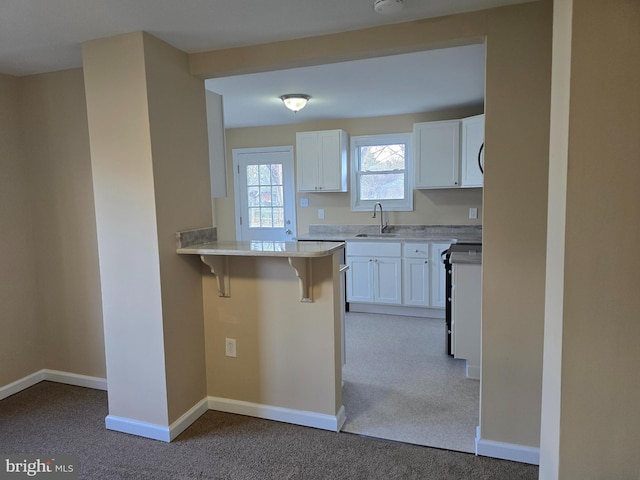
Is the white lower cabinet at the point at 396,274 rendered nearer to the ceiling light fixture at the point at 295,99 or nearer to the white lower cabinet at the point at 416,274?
the white lower cabinet at the point at 416,274

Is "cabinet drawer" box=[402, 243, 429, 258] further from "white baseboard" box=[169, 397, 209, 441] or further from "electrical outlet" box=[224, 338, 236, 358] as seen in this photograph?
"white baseboard" box=[169, 397, 209, 441]

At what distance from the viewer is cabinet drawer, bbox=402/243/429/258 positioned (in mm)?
4438

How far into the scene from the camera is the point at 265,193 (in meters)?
5.54

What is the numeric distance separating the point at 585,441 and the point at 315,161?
13.5 ft

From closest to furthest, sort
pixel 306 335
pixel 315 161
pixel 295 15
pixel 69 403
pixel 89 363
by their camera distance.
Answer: pixel 295 15 → pixel 306 335 → pixel 69 403 → pixel 89 363 → pixel 315 161

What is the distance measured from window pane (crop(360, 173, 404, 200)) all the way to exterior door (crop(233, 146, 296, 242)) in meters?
0.94

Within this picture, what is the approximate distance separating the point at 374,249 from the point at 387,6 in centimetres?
305

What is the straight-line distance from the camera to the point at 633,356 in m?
1.16

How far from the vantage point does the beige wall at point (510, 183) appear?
1888mm

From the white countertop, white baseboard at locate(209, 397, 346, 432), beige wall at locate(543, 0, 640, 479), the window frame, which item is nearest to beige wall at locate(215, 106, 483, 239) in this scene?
the window frame

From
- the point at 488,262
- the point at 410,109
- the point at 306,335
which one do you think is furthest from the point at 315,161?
the point at 488,262

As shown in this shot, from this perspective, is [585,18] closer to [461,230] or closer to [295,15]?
[295,15]

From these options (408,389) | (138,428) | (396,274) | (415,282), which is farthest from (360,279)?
(138,428)

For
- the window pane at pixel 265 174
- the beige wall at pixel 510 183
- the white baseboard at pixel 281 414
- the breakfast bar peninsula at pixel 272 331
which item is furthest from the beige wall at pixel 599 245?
the window pane at pixel 265 174
